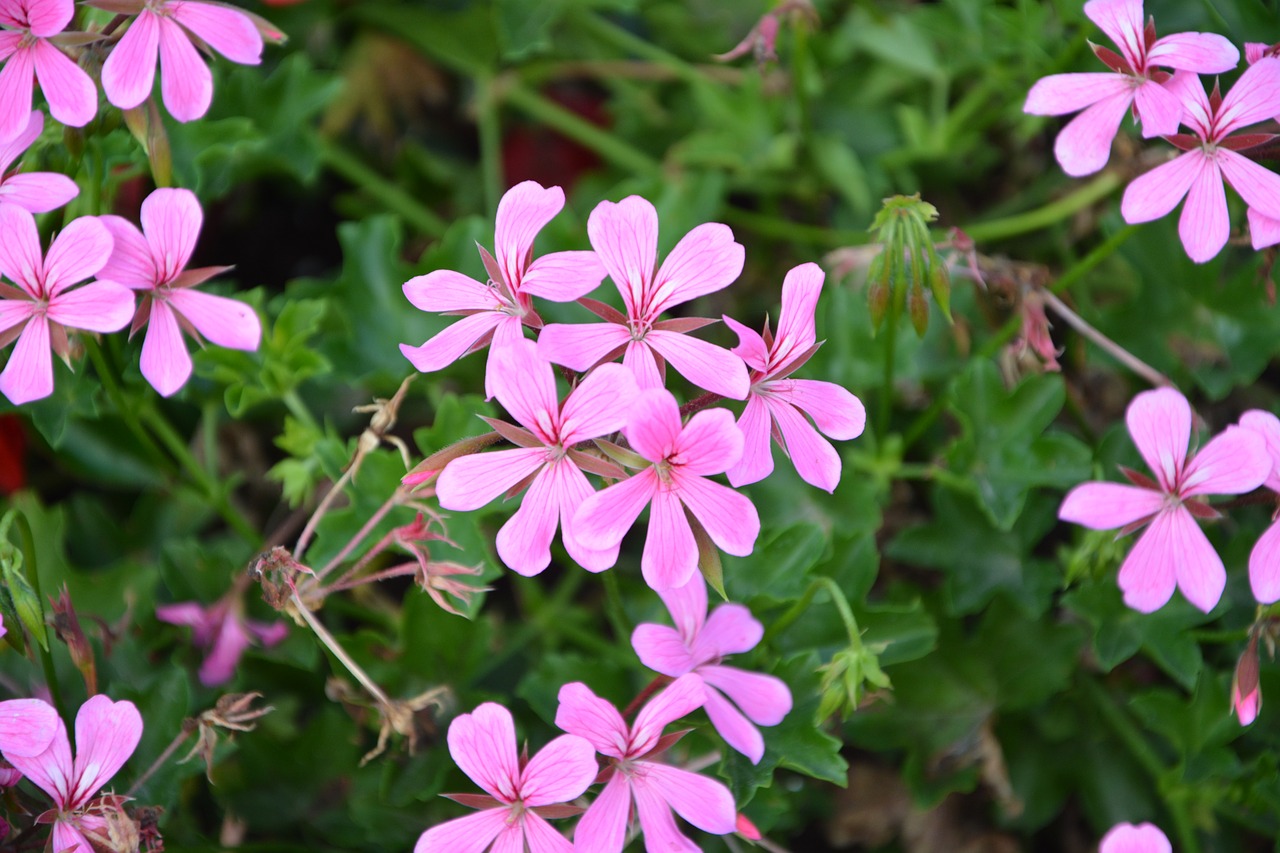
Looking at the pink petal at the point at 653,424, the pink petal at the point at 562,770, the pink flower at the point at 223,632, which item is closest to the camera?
the pink petal at the point at 653,424

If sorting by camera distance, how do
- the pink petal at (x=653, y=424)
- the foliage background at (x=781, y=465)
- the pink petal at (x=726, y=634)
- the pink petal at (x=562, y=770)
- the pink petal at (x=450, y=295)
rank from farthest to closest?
the foliage background at (x=781, y=465), the pink petal at (x=726, y=634), the pink petal at (x=450, y=295), the pink petal at (x=562, y=770), the pink petal at (x=653, y=424)

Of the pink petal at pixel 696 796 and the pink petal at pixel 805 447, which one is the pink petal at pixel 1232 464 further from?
the pink petal at pixel 696 796

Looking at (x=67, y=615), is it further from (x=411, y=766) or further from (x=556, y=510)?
(x=556, y=510)

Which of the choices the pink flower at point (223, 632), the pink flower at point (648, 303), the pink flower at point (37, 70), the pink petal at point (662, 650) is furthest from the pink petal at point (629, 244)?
the pink flower at point (223, 632)

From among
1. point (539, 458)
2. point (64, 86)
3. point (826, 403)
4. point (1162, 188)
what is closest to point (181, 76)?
point (64, 86)

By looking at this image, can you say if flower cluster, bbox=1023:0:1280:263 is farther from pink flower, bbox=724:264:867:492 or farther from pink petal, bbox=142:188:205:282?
pink petal, bbox=142:188:205:282

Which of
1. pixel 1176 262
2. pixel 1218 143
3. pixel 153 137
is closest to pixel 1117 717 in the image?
pixel 1176 262

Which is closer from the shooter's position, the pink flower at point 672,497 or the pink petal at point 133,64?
the pink flower at point 672,497
